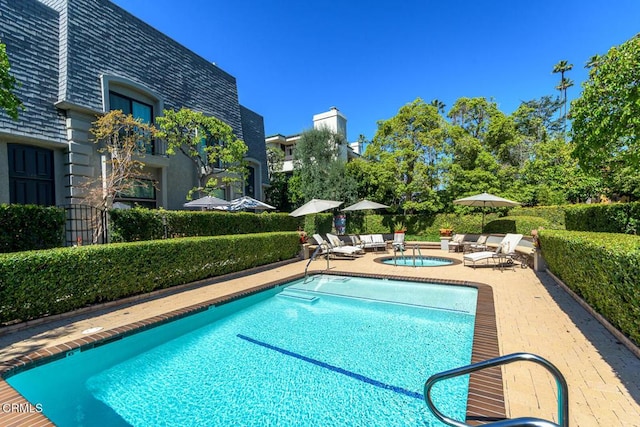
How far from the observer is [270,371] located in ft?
14.3

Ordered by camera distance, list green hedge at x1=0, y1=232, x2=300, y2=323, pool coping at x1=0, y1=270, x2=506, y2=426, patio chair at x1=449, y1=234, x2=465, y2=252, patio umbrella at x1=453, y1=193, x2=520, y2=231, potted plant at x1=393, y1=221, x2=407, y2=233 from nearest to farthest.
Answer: pool coping at x1=0, y1=270, x2=506, y2=426 → green hedge at x1=0, y1=232, x2=300, y2=323 → patio umbrella at x1=453, y1=193, x2=520, y2=231 → patio chair at x1=449, y1=234, x2=465, y2=252 → potted plant at x1=393, y1=221, x2=407, y2=233

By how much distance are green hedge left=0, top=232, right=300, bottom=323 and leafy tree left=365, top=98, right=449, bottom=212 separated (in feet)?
42.0

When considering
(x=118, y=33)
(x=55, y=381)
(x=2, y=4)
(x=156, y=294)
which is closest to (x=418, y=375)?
(x=55, y=381)

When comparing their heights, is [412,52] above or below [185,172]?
above

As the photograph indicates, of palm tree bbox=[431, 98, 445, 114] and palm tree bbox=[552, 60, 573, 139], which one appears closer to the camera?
palm tree bbox=[552, 60, 573, 139]

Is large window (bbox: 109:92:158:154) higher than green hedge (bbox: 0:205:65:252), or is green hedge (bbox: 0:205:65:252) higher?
large window (bbox: 109:92:158:154)

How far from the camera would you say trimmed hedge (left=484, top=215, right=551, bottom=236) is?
16.5 m

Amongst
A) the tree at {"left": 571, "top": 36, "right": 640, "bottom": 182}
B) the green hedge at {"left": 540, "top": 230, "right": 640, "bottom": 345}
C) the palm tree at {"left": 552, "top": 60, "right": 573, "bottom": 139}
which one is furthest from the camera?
the palm tree at {"left": 552, "top": 60, "right": 573, "bottom": 139}

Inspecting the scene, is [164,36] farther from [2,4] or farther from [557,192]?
[557,192]

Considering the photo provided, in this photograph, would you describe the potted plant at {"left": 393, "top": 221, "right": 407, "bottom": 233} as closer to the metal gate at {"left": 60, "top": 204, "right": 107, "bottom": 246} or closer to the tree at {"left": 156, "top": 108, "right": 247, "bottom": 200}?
the tree at {"left": 156, "top": 108, "right": 247, "bottom": 200}

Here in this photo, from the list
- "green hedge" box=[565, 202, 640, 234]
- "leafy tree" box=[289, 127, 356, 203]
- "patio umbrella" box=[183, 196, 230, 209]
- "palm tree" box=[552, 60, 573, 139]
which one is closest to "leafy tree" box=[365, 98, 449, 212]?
"leafy tree" box=[289, 127, 356, 203]

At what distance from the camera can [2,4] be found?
9766 mm

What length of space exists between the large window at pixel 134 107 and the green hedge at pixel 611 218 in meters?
16.3

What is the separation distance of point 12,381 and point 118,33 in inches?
553
